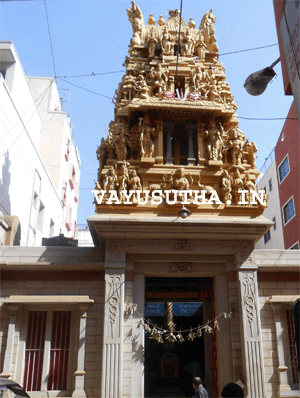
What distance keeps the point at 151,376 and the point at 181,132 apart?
1266 centimetres

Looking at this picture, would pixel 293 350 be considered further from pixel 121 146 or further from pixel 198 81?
pixel 198 81

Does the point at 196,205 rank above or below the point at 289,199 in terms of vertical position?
below

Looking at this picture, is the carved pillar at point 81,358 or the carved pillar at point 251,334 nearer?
Answer: the carved pillar at point 251,334

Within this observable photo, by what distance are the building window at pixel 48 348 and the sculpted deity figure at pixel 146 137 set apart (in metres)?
6.93

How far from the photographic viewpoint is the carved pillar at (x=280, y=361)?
12.8 meters

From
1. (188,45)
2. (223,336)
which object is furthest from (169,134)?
(223,336)

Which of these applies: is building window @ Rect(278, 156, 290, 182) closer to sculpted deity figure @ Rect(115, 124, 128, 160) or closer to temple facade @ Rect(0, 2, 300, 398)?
temple facade @ Rect(0, 2, 300, 398)

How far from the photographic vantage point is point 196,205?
14.5 metres

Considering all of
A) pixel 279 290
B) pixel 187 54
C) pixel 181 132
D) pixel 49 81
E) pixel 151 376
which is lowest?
pixel 151 376

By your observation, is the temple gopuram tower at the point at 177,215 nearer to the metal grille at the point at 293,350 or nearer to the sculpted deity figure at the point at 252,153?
the sculpted deity figure at the point at 252,153

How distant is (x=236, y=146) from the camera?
16266 mm

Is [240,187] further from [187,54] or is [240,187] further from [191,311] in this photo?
[191,311]

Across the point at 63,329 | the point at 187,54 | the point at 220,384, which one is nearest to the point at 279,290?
the point at 220,384

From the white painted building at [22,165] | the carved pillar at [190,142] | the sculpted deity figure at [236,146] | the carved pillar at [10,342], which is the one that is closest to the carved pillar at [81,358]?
the carved pillar at [10,342]
